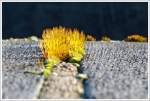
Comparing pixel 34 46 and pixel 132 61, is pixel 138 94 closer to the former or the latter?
pixel 132 61

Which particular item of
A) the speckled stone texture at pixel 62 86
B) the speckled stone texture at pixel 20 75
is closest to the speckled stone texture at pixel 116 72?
the speckled stone texture at pixel 62 86

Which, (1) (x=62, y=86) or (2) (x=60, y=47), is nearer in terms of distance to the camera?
(1) (x=62, y=86)

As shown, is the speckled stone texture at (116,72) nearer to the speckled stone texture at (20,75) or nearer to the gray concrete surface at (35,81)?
the gray concrete surface at (35,81)

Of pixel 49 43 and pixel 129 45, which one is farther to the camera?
pixel 129 45

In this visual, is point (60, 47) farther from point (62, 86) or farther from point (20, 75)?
point (62, 86)

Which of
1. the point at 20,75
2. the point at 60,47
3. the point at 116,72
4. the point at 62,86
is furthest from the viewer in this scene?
the point at 60,47

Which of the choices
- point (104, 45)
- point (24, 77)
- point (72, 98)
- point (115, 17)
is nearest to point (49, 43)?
point (24, 77)

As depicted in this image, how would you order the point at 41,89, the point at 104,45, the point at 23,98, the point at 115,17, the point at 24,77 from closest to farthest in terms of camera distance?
1. the point at 23,98
2. the point at 41,89
3. the point at 24,77
4. the point at 104,45
5. the point at 115,17

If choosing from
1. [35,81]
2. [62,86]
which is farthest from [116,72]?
[35,81]

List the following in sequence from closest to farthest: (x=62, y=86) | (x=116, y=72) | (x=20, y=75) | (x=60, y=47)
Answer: (x=62, y=86) < (x=20, y=75) < (x=116, y=72) < (x=60, y=47)
